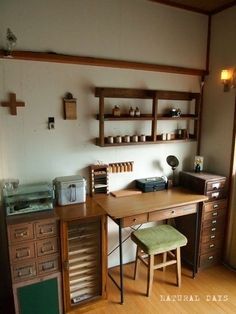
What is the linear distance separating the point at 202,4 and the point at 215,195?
6.57 feet

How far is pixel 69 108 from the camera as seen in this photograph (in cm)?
231

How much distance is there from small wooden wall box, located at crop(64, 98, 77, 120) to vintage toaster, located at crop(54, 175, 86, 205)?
562 millimetres

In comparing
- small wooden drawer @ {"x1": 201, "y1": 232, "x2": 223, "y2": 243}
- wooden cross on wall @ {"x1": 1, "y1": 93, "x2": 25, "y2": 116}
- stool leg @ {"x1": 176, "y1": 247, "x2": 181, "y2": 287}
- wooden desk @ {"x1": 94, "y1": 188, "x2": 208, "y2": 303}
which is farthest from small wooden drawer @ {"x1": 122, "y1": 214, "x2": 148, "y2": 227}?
wooden cross on wall @ {"x1": 1, "y1": 93, "x2": 25, "y2": 116}

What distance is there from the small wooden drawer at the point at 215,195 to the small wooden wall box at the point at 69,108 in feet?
5.17

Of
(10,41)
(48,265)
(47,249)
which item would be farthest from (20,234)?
(10,41)

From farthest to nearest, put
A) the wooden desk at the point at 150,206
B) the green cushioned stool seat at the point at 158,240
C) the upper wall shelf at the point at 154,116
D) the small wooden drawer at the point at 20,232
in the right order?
the upper wall shelf at the point at 154,116
the green cushioned stool seat at the point at 158,240
the wooden desk at the point at 150,206
the small wooden drawer at the point at 20,232

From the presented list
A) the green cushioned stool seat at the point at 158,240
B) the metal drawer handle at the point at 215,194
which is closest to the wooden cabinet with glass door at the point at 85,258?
the green cushioned stool seat at the point at 158,240

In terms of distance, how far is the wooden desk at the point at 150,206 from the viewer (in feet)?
7.16

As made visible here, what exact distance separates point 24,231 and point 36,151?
28.1 inches

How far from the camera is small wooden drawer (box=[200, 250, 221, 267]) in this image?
2.78 m

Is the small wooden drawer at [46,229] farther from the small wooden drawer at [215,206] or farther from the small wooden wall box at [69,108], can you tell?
the small wooden drawer at [215,206]

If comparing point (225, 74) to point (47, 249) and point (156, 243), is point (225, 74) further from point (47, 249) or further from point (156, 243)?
point (47, 249)

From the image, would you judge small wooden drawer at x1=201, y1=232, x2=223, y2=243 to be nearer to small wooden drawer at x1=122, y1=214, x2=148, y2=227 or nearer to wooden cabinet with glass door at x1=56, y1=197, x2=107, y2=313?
small wooden drawer at x1=122, y1=214, x2=148, y2=227

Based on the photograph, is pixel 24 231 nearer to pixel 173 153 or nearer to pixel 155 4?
pixel 173 153
